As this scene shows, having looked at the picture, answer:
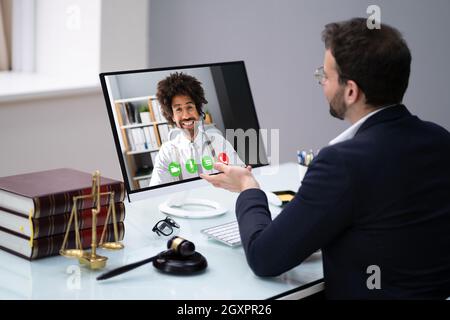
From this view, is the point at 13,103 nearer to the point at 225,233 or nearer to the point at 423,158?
the point at 225,233

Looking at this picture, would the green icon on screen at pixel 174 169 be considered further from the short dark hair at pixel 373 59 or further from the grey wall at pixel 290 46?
the grey wall at pixel 290 46

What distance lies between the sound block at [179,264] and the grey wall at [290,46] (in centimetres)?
208

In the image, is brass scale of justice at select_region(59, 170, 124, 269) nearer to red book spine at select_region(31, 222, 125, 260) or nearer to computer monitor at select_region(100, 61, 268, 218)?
red book spine at select_region(31, 222, 125, 260)

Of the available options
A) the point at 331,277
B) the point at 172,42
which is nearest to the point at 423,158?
the point at 331,277

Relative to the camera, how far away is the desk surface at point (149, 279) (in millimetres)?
1446

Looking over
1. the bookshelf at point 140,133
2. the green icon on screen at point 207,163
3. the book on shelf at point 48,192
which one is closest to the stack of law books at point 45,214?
the book on shelf at point 48,192

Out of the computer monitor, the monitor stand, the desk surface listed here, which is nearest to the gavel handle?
the desk surface

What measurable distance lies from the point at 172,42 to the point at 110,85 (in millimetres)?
2525

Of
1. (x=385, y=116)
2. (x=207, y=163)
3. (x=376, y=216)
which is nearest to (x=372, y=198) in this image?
(x=376, y=216)

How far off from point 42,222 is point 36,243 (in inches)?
2.2

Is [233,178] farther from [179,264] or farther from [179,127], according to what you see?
[179,264]

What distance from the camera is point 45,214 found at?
1597 mm

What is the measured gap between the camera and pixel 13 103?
11.4ft

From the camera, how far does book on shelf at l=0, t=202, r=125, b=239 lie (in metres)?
1.59
